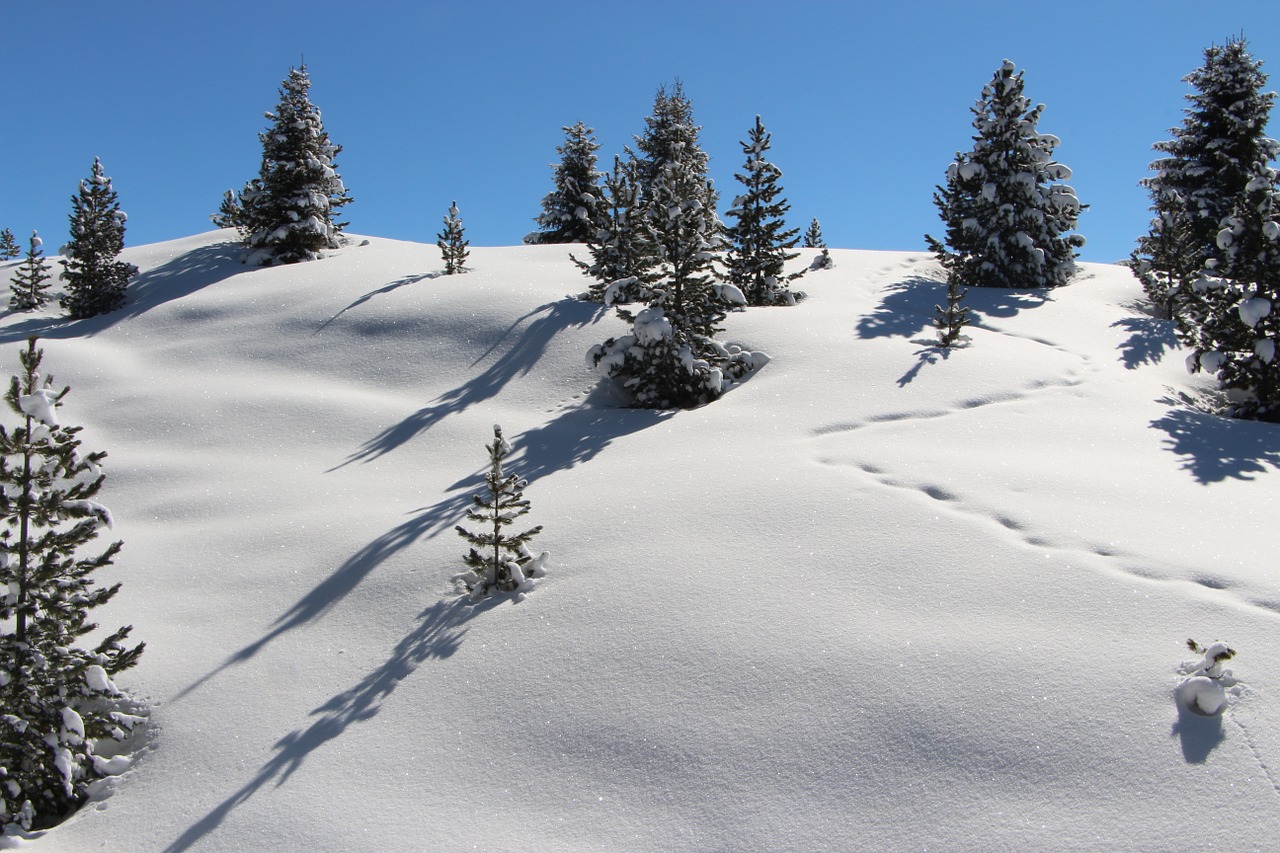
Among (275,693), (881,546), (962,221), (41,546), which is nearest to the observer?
(41,546)

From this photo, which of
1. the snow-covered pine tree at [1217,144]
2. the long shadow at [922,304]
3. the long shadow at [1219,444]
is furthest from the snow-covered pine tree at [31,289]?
the snow-covered pine tree at [1217,144]

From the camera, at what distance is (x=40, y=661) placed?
21.9 feet

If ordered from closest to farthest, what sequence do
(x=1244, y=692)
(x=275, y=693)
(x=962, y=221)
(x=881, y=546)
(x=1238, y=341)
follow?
1. (x=1244, y=692)
2. (x=275, y=693)
3. (x=881, y=546)
4. (x=1238, y=341)
5. (x=962, y=221)

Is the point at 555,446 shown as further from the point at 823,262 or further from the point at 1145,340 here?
the point at 823,262

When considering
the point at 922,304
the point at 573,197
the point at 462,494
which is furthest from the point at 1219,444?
the point at 573,197

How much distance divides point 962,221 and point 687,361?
14.6m

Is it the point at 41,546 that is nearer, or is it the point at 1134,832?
the point at 1134,832

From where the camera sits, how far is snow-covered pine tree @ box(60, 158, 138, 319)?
80.9 feet

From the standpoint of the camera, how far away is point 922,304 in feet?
68.1

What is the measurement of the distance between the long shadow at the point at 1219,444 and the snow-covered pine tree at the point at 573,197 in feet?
77.0

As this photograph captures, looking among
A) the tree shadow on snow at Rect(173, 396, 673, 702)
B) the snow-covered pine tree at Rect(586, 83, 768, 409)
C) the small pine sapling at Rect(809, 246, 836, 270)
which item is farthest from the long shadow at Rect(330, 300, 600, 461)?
the small pine sapling at Rect(809, 246, 836, 270)

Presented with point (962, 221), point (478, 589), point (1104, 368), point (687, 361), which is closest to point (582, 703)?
point (478, 589)

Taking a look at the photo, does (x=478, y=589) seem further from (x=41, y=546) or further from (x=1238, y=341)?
(x=1238, y=341)

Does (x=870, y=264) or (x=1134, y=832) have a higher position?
(x=870, y=264)
